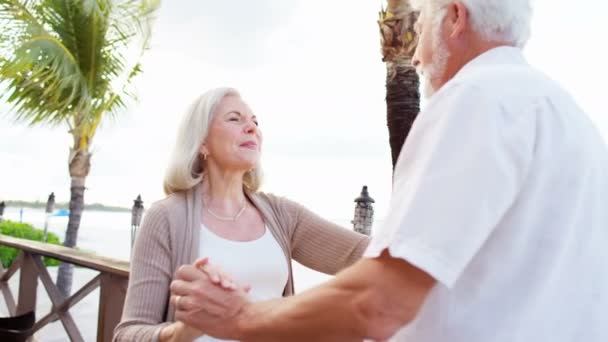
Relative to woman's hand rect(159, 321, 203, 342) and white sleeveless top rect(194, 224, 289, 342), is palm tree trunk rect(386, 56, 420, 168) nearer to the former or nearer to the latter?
white sleeveless top rect(194, 224, 289, 342)

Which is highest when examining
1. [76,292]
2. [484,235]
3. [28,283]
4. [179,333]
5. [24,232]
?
[484,235]

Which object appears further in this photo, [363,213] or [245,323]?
[363,213]

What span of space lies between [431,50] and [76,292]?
2815 mm

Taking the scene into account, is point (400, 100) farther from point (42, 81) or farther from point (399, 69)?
point (42, 81)

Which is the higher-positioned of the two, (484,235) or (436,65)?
(436,65)

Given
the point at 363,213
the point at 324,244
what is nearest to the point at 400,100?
the point at 324,244

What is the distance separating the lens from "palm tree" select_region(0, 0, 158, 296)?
9.00m

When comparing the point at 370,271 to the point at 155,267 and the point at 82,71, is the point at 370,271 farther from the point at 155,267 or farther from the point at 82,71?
Answer: the point at 82,71

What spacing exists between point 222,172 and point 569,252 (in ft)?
4.44

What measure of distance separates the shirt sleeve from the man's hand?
0.32 meters

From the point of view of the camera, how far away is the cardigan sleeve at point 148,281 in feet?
5.40

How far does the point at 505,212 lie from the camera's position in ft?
2.57

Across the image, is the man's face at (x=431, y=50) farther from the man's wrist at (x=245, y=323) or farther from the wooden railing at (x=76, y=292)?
the wooden railing at (x=76, y=292)

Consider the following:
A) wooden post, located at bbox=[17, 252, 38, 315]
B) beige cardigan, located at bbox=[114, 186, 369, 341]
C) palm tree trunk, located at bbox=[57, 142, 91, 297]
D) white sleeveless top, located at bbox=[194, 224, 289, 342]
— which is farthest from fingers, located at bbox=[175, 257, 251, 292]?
palm tree trunk, located at bbox=[57, 142, 91, 297]
